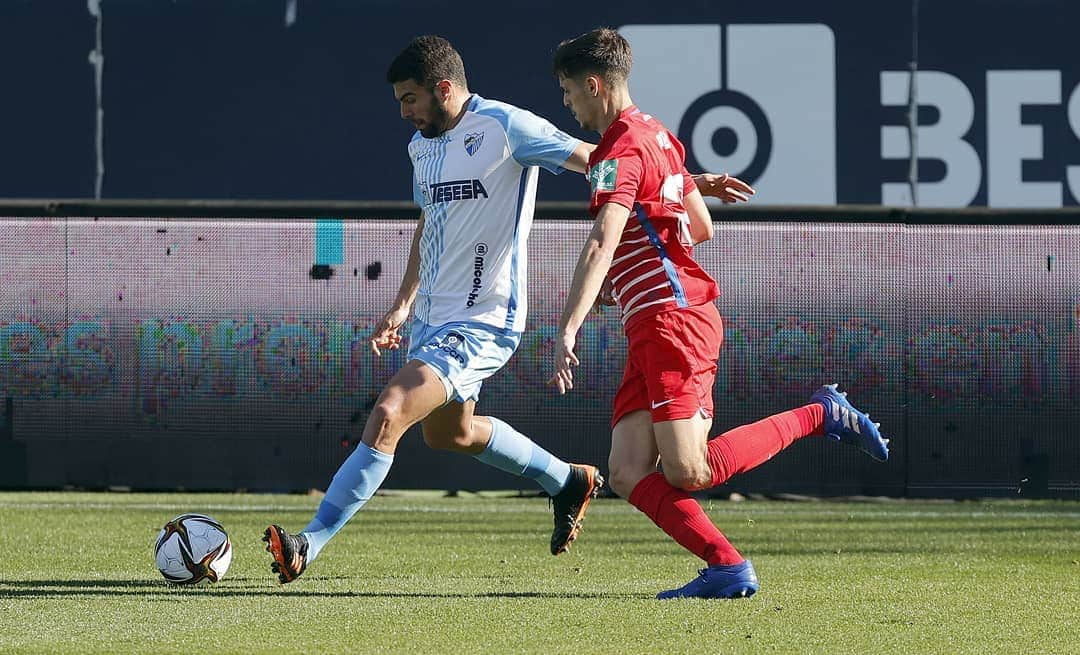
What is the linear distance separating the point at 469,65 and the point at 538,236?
138cm

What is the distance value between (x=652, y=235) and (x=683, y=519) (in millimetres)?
918

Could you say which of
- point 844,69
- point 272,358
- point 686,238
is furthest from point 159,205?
point 686,238

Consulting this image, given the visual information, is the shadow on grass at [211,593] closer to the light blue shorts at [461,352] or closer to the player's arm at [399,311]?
the light blue shorts at [461,352]

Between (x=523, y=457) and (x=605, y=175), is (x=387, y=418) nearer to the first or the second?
(x=523, y=457)

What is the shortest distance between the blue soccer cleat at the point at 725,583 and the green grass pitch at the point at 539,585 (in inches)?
2.1

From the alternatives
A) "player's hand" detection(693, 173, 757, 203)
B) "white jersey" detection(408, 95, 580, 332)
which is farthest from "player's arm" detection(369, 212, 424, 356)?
"player's hand" detection(693, 173, 757, 203)

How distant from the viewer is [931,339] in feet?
29.2

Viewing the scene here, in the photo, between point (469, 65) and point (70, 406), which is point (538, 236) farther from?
point (70, 406)

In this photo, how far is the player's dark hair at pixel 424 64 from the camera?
5.60m

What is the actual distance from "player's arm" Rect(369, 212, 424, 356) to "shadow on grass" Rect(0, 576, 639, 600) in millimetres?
916

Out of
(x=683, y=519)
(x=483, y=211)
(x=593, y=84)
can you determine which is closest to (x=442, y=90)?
(x=483, y=211)

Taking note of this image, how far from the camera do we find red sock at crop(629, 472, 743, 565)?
512cm

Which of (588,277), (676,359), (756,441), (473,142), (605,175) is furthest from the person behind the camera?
(473,142)

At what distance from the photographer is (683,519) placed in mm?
5145
